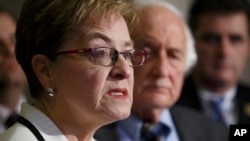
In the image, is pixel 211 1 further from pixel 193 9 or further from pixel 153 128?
pixel 153 128

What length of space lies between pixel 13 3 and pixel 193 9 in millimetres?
998

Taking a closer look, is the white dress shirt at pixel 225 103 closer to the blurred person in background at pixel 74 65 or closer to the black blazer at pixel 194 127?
the black blazer at pixel 194 127

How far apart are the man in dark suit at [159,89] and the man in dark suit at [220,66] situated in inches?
27.0

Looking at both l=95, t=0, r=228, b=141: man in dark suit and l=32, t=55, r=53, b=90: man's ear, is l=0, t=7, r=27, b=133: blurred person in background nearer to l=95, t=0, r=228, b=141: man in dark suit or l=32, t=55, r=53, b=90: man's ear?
l=95, t=0, r=228, b=141: man in dark suit

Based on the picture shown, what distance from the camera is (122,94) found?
1.84 m

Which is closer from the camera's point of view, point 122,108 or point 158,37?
point 122,108

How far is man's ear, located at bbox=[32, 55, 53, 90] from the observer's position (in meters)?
1.84

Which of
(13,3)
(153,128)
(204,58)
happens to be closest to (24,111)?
(153,128)

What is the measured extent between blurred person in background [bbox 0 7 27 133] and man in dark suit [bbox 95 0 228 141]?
2.88ft

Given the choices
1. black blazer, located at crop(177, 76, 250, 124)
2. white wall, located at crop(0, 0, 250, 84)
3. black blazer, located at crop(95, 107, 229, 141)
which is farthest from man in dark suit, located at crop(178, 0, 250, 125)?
white wall, located at crop(0, 0, 250, 84)

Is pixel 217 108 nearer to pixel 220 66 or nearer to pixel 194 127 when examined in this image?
pixel 220 66

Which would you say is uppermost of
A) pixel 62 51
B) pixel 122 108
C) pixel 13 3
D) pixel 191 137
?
pixel 13 3

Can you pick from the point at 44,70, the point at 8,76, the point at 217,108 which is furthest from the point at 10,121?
the point at 44,70

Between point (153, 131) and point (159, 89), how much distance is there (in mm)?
167
